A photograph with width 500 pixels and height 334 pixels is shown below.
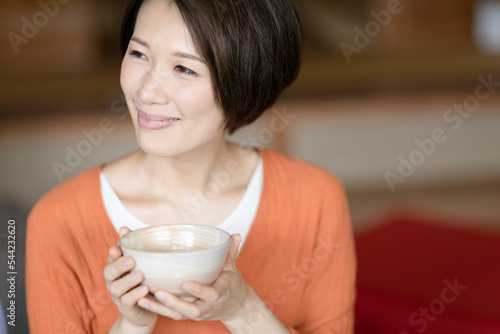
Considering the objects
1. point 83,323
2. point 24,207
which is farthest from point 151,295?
point 24,207

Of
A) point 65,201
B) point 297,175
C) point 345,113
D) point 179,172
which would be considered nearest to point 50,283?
point 65,201

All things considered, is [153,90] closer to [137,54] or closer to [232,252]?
[137,54]

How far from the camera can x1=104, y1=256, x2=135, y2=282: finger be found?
87 centimetres

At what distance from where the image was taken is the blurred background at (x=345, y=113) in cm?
322

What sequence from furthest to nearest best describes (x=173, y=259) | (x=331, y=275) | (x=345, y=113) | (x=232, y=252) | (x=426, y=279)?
1. (x=345, y=113)
2. (x=426, y=279)
3. (x=331, y=275)
4. (x=232, y=252)
5. (x=173, y=259)

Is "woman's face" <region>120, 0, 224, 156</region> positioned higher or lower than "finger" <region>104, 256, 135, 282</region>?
higher

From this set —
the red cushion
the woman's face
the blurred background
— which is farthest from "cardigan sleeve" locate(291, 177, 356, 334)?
the blurred background

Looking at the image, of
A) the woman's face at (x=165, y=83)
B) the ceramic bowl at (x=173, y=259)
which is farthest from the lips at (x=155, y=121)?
the ceramic bowl at (x=173, y=259)

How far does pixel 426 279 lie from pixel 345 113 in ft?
7.04

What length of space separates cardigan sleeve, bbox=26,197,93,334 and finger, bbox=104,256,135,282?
352mm

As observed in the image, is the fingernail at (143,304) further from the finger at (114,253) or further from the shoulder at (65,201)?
the shoulder at (65,201)

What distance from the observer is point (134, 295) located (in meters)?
0.89

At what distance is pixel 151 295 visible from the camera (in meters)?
0.91

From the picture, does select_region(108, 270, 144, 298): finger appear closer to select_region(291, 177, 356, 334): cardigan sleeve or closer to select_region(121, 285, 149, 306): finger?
select_region(121, 285, 149, 306): finger
